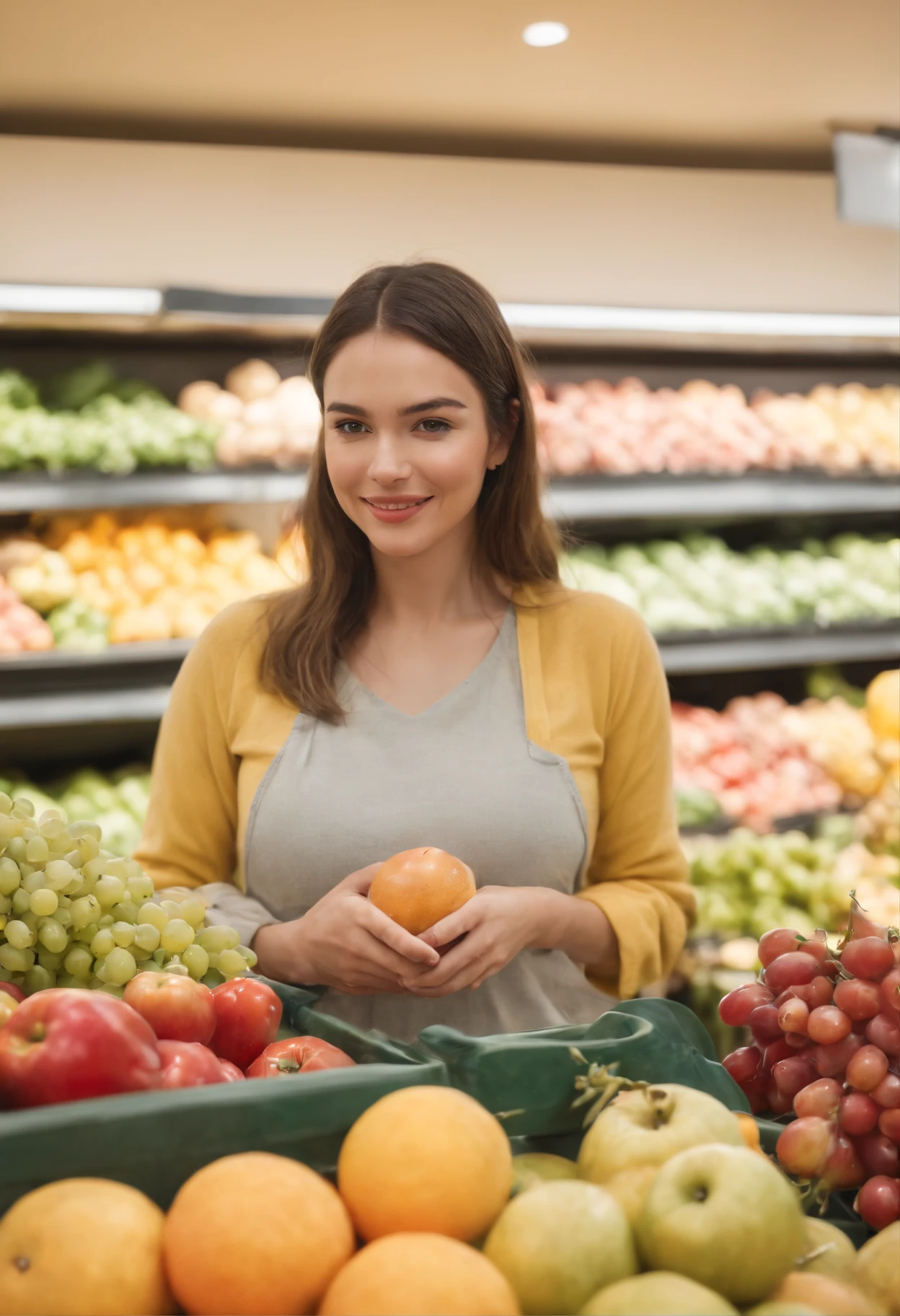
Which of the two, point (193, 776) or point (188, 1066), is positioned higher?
point (193, 776)

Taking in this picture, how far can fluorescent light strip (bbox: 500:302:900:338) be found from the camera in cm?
333

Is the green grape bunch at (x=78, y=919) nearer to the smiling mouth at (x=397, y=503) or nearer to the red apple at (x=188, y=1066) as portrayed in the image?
the red apple at (x=188, y=1066)

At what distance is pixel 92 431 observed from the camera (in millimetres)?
3059

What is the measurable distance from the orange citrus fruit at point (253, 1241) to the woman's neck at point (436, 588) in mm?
1172

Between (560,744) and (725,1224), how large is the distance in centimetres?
104

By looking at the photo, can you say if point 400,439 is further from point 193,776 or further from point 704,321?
point 704,321

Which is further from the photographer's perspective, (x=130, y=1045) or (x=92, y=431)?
(x=92, y=431)

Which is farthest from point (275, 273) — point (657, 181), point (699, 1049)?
point (699, 1049)

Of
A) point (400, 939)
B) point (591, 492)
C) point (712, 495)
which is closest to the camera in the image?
point (400, 939)

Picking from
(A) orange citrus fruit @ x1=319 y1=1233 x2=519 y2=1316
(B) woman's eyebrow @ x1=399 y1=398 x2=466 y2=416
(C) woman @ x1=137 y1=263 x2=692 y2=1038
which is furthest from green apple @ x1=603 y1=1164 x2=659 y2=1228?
(B) woman's eyebrow @ x1=399 y1=398 x2=466 y2=416

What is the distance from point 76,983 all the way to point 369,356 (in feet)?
3.01

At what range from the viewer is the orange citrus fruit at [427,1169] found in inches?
29.0

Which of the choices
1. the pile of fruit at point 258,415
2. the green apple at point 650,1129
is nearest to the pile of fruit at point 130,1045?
the green apple at point 650,1129

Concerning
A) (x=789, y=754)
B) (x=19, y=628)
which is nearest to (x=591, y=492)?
(x=789, y=754)
